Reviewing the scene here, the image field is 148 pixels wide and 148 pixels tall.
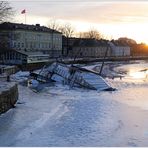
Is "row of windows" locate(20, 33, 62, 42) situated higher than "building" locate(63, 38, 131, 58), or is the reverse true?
"row of windows" locate(20, 33, 62, 42)

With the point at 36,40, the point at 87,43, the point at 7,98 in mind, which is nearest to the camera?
the point at 7,98

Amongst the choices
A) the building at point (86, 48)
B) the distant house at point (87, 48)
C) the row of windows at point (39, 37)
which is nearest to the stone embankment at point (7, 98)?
the row of windows at point (39, 37)

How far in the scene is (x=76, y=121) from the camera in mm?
17875

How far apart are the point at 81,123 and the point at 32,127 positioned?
2.23 meters

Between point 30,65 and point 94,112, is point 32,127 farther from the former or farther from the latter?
point 30,65

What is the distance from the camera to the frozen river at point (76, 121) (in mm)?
14547

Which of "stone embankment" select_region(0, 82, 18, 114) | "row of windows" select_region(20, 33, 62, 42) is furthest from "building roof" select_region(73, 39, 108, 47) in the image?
"stone embankment" select_region(0, 82, 18, 114)

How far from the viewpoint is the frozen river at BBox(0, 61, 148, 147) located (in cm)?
1455

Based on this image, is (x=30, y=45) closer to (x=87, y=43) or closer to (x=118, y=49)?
(x=87, y=43)

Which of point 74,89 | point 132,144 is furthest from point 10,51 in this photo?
point 132,144

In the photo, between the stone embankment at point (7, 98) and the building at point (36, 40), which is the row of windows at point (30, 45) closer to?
the building at point (36, 40)

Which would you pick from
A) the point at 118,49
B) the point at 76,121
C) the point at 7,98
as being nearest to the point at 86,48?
the point at 118,49

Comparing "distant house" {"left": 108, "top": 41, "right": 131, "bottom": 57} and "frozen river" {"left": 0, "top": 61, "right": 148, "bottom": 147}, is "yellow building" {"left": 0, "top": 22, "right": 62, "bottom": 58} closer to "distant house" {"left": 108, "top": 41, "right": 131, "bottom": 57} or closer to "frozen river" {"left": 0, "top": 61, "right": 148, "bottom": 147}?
"distant house" {"left": 108, "top": 41, "right": 131, "bottom": 57}

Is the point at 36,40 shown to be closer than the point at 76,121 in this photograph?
No
